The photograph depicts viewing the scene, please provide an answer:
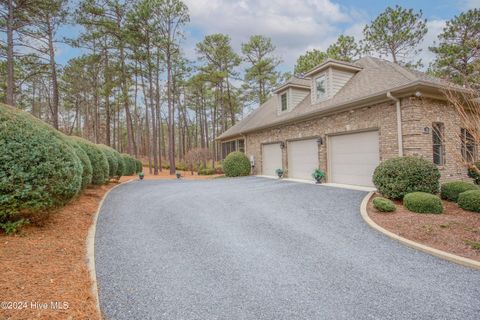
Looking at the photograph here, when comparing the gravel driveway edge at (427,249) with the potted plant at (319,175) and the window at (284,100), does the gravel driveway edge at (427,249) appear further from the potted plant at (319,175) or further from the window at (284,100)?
the window at (284,100)

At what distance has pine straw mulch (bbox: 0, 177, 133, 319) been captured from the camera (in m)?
2.27

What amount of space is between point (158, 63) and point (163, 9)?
3962 millimetres

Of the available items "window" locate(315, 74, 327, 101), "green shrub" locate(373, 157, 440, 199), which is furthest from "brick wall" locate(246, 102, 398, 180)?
"window" locate(315, 74, 327, 101)

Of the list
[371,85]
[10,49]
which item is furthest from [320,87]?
[10,49]

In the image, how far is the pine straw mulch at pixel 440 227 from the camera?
4.02 metres

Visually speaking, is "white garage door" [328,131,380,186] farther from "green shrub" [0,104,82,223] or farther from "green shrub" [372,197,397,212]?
"green shrub" [0,104,82,223]

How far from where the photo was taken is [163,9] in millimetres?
18781

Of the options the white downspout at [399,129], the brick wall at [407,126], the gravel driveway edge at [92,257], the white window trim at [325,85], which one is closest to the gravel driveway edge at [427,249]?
the brick wall at [407,126]

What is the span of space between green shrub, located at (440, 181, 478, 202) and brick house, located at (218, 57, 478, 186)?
0.88 metres

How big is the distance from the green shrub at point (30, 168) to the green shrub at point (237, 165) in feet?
36.8

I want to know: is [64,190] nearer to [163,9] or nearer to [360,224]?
[360,224]

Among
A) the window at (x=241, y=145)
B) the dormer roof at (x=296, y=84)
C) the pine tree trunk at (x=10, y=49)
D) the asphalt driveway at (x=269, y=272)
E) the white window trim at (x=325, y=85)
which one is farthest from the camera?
the window at (x=241, y=145)

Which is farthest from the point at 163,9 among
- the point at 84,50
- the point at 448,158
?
the point at 448,158

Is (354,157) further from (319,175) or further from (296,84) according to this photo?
(296,84)
